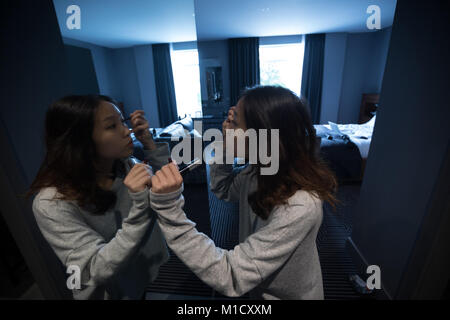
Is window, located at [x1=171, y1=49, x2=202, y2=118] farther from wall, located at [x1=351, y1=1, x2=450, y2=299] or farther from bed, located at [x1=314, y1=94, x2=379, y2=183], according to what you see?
bed, located at [x1=314, y1=94, x2=379, y2=183]

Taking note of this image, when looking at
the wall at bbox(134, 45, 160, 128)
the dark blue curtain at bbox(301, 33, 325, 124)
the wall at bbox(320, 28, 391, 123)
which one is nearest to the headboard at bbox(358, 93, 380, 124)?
the wall at bbox(320, 28, 391, 123)

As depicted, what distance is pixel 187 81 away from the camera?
737 mm

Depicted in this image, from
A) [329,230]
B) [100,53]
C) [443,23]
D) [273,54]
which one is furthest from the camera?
[273,54]

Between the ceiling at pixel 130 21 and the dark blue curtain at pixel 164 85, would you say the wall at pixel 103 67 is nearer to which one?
the ceiling at pixel 130 21

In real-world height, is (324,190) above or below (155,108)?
below

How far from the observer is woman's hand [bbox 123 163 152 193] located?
0.46 meters

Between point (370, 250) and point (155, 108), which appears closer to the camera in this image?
point (155, 108)

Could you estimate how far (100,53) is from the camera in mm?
594

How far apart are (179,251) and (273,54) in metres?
4.15

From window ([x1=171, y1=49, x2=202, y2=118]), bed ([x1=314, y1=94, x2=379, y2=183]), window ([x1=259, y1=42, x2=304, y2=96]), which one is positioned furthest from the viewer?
window ([x1=259, y1=42, x2=304, y2=96])

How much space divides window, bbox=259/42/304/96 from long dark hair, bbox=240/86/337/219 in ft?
10.9
